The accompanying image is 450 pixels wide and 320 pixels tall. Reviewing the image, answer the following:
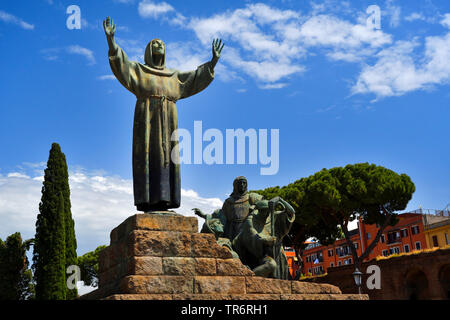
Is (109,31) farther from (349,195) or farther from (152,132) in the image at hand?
(349,195)

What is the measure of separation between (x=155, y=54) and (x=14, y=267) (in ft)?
78.4

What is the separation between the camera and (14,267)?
28.5 m

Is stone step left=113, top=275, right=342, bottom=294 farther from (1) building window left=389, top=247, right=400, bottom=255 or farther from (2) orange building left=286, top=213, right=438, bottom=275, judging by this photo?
(1) building window left=389, top=247, right=400, bottom=255

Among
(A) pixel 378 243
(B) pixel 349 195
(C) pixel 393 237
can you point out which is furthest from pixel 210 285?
(A) pixel 378 243

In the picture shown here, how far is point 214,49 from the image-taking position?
9.16m

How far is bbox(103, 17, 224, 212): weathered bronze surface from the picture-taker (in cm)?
829

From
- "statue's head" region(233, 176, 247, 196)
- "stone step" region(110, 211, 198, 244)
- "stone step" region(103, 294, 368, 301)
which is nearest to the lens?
"stone step" region(103, 294, 368, 301)

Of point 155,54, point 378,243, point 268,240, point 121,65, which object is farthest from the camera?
point 378,243

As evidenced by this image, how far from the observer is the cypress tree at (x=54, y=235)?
84.5 ft

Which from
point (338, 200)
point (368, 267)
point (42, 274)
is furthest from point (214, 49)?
point (368, 267)

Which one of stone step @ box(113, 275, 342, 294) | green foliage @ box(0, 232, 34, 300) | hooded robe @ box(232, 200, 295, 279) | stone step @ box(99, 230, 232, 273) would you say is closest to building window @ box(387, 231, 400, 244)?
green foliage @ box(0, 232, 34, 300)

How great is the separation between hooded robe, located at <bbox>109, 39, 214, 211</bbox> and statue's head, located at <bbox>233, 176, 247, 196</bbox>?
1797 millimetres
